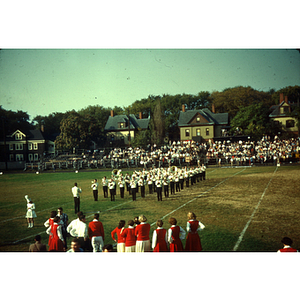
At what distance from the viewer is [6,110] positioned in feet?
34.4

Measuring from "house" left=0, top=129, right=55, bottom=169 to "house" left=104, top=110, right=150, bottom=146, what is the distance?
2.65 meters

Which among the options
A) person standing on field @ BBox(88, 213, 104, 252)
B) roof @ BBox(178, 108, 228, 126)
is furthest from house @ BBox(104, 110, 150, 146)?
person standing on field @ BBox(88, 213, 104, 252)

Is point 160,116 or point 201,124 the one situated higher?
point 160,116

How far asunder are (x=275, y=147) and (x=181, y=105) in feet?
20.2

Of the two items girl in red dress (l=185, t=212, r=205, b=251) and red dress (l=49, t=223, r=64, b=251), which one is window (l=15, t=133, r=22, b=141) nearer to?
red dress (l=49, t=223, r=64, b=251)

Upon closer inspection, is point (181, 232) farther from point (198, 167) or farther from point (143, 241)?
point (198, 167)

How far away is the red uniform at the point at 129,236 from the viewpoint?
5.84 metres

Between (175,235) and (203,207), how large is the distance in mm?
4465

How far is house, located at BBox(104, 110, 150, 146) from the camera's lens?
40.1 ft

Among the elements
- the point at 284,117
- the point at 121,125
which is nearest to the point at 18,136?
the point at 121,125

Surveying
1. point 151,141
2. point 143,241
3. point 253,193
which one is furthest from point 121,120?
point 143,241

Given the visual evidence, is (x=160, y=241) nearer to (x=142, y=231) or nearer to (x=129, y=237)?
(x=142, y=231)

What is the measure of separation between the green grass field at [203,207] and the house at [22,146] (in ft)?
2.48

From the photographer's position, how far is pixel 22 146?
11.7 meters
